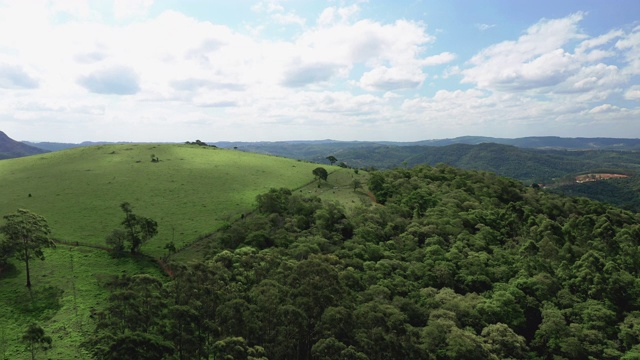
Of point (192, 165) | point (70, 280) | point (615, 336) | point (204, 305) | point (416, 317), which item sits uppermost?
point (192, 165)

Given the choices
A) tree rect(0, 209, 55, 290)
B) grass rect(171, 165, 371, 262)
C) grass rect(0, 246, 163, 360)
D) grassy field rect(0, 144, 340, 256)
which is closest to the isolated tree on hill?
grassy field rect(0, 144, 340, 256)

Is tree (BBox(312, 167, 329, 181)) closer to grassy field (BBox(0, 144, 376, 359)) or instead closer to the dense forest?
grassy field (BBox(0, 144, 376, 359))

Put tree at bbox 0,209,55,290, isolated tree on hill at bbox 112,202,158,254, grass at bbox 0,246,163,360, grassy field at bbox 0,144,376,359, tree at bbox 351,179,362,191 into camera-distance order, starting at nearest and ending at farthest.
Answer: grass at bbox 0,246,163,360, grassy field at bbox 0,144,376,359, tree at bbox 0,209,55,290, isolated tree on hill at bbox 112,202,158,254, tree at bbox 351,179,362,191

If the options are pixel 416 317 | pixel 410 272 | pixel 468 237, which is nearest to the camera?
pixel 416 317

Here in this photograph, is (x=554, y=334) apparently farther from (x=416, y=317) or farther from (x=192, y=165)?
(x=192, y=165)

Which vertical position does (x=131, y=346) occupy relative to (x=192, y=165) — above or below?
below

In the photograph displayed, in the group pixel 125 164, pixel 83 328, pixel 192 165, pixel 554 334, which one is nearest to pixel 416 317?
pixel 554 334

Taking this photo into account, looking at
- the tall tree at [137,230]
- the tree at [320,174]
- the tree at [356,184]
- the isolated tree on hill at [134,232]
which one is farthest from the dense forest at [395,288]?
the tree at [320,174]
